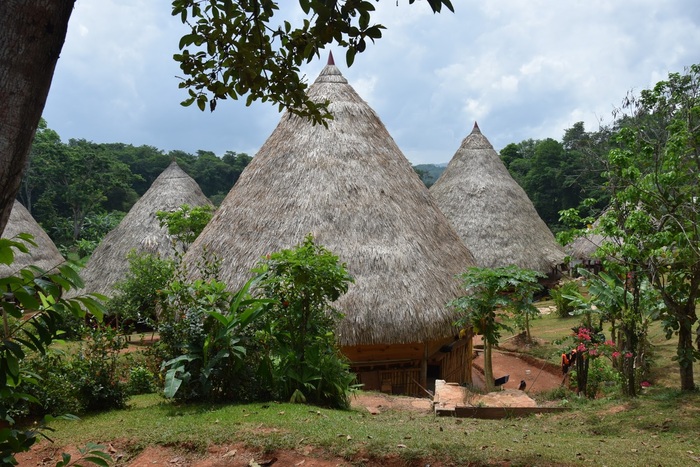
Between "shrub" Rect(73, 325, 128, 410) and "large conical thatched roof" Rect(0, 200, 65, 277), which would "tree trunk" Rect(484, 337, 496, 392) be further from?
"large conical thatched roof" Rect(0, 200, 65, 277)

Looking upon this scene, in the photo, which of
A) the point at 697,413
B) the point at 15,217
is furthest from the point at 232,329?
the point at 15,217

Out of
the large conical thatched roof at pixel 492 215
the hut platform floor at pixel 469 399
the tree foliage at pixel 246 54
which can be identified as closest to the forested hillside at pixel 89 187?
the large conical thatched roof at pixel 492 215

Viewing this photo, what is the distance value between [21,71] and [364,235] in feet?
27.4

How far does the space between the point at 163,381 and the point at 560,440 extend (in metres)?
4.19

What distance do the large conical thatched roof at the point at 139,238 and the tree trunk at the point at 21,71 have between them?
52.7 feet

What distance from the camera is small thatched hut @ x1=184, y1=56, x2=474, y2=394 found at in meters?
9.23

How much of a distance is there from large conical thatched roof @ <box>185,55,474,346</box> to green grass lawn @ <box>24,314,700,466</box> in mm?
2644

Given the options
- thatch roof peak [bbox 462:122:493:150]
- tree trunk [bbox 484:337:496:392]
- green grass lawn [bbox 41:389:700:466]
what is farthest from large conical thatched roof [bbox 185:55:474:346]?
thatch roof peak [bbox 462:122:493:150]

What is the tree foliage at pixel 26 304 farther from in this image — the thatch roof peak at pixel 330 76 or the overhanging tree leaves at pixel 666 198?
the thatch roof peak at pixel 330 76

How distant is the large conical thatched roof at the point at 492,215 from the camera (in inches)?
797

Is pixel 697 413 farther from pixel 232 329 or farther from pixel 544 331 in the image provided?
pixel 544 331

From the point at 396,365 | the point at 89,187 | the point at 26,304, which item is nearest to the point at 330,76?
the point at 396,365

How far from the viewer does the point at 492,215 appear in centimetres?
2075

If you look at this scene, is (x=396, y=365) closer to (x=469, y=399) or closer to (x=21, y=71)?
(x=469, y=399)
